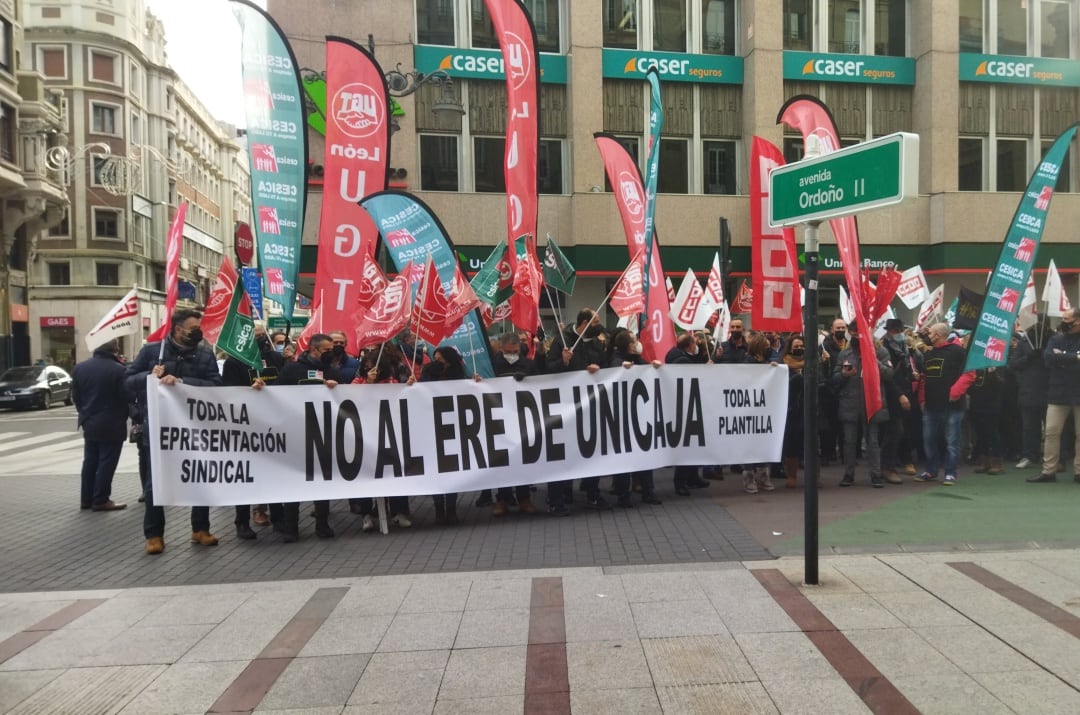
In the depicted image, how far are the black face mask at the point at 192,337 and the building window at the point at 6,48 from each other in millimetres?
33396

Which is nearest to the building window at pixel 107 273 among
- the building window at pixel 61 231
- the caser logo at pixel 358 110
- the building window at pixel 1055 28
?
the building window at pixel 61 231

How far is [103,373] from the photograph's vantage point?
870 centimetres

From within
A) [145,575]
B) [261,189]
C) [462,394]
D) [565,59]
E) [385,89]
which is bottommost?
[145,575]

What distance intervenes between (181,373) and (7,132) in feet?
109

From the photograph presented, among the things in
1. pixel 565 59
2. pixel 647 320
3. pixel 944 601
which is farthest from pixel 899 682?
pixel 565 59

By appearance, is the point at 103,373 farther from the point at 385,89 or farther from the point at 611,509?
the point at 611,509

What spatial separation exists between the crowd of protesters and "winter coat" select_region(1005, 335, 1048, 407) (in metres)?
0.01

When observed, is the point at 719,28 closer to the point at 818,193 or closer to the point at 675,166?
the point at 675,166

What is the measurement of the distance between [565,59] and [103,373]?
16.4 meters

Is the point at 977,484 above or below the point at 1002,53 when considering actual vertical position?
below

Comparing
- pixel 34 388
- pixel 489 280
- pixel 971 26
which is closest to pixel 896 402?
pixel 489 280

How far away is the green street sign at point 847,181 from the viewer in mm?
4742

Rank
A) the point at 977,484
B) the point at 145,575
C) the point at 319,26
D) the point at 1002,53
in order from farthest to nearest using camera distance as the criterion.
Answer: the point at 1002,53 → the point at 319,26 → the point at 977,484 → the point at 145,575

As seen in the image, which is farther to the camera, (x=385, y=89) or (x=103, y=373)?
(x=385, y=89)
